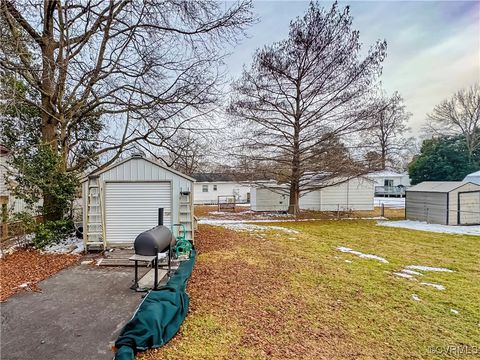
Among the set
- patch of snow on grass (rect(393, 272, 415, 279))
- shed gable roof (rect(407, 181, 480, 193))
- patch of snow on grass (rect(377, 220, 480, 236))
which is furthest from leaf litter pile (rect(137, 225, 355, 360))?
shed gable roof (rect(407, 181, 480, 193))

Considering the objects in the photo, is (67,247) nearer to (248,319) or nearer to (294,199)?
(248,319)

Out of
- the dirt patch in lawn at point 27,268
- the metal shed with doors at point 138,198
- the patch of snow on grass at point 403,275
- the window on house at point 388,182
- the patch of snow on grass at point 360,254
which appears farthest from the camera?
the window on house at point 388,182

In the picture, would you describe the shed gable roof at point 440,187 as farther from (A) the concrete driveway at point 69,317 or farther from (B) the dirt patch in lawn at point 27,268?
(B) the dirt patch in lawn at point 27,268

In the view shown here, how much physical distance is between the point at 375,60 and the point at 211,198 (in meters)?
22.1

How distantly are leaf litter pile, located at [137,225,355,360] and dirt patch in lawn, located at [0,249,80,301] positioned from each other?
3.39m

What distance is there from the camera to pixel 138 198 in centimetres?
884

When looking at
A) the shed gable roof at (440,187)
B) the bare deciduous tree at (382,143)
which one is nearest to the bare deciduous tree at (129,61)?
the bare deciduous tree at (382,143)

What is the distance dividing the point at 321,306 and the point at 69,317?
4.11 meters

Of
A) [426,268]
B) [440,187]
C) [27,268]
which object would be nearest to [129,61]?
[27,268]

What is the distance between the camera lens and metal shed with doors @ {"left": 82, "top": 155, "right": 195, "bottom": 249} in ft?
28.5

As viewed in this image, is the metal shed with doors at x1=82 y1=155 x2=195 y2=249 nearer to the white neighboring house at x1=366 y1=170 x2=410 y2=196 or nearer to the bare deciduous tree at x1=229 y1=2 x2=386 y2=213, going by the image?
the bare deciduous tree at x1=229 y1=2 x2=386 y2=213

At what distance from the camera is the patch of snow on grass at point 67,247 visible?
332 inches

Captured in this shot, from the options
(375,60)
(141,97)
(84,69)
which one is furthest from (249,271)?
(375,60)

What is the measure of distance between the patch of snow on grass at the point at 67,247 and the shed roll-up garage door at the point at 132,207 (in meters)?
0.98
